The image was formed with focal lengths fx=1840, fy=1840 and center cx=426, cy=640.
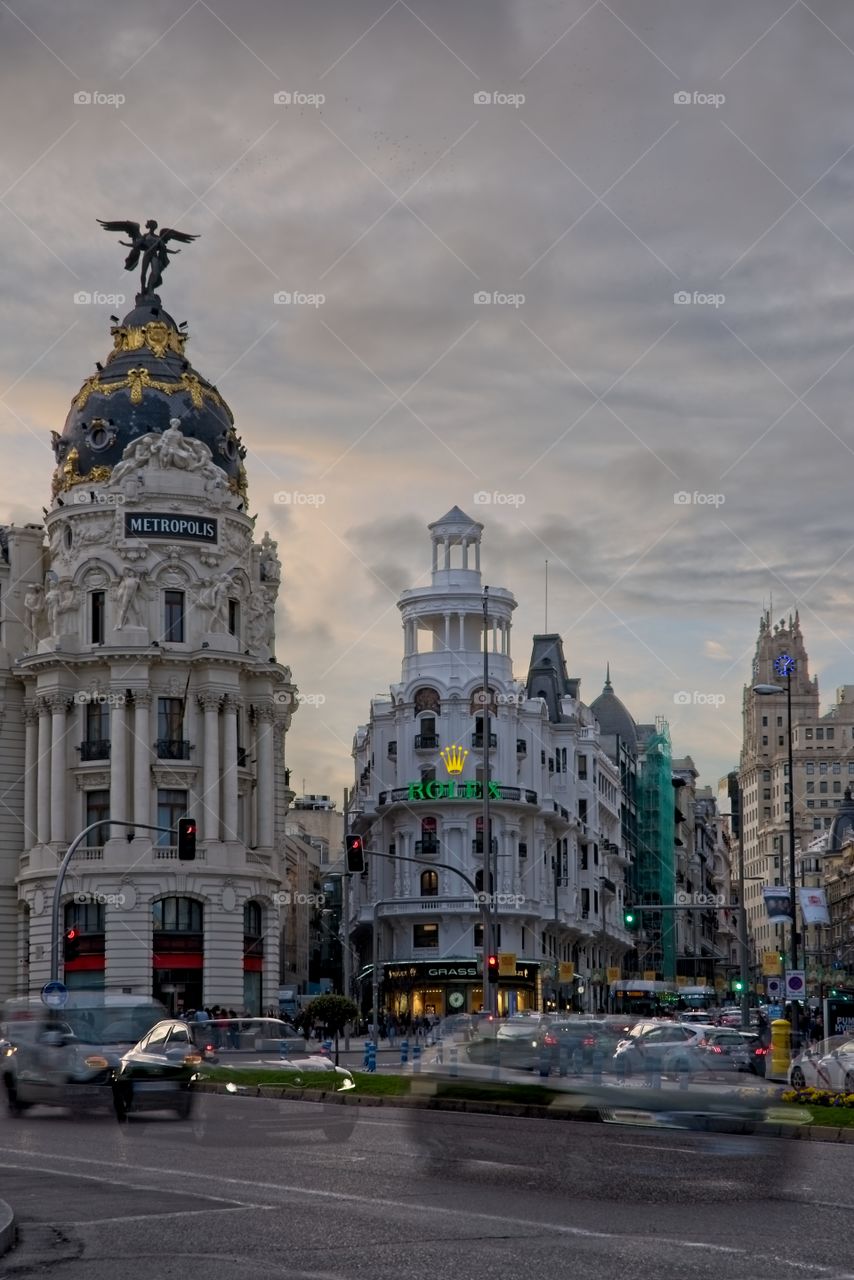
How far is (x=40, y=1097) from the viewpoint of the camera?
28.1 meters

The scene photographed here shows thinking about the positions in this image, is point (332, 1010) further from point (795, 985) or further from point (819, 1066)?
point (819, 1066)

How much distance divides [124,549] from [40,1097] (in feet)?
154

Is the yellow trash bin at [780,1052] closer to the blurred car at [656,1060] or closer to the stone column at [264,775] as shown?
the blurred car at [656,1060]

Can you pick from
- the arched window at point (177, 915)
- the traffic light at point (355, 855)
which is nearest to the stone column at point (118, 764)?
the arched window at point (177, 915)

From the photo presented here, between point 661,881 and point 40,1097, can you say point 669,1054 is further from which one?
point 661,881

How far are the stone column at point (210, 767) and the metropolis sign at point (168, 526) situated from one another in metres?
6.37

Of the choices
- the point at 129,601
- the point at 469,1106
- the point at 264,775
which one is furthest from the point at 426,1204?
the point at 264,775

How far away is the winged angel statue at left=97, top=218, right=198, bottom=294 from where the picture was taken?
3164 inches

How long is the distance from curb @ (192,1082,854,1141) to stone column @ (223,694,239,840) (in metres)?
38.4

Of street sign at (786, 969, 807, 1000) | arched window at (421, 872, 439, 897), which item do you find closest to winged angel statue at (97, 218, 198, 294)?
arched window at (421, 872, 439, 897)

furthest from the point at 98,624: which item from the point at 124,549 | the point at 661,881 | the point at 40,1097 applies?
the point at 661,881

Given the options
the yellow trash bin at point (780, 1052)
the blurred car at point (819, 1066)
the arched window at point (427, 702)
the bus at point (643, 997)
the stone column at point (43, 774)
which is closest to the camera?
the blurred car at point (819, 1066)

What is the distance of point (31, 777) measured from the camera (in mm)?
75750

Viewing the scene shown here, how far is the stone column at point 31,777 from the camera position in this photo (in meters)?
74.9
